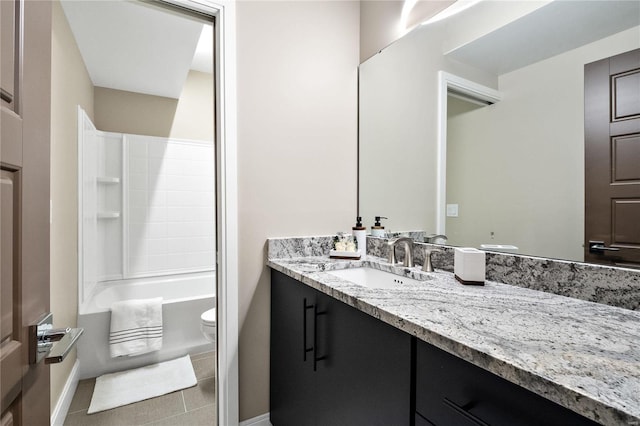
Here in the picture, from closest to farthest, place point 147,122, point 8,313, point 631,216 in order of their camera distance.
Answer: point 8,313
point 631,216
point 147,122

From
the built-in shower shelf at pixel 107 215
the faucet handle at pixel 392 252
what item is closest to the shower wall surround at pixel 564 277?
the faucet handle at pixel 392 252

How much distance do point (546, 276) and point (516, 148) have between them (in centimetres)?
47

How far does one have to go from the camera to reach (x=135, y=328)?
2.31m

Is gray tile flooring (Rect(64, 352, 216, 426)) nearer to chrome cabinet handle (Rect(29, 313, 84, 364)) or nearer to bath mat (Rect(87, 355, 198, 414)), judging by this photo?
bath mat (Rect(87, 355, 198, 414))

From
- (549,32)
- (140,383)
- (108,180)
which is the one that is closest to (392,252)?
(549,32)

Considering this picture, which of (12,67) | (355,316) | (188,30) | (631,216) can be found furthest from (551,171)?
(188,30)

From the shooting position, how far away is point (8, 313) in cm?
54

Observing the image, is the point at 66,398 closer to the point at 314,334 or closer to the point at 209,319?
the point at 209,319

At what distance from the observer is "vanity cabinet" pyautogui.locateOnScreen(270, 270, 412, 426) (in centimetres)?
82

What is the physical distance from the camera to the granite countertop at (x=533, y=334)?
46 cm

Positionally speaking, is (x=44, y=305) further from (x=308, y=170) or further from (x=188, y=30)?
(x=188, y=30)

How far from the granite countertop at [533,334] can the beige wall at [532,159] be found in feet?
0.73

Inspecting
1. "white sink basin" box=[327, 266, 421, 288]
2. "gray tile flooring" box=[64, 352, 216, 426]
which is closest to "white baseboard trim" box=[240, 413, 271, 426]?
"gray tile flooring" box=[64, 352, 216, 426]

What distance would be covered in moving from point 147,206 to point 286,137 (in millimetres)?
2194
